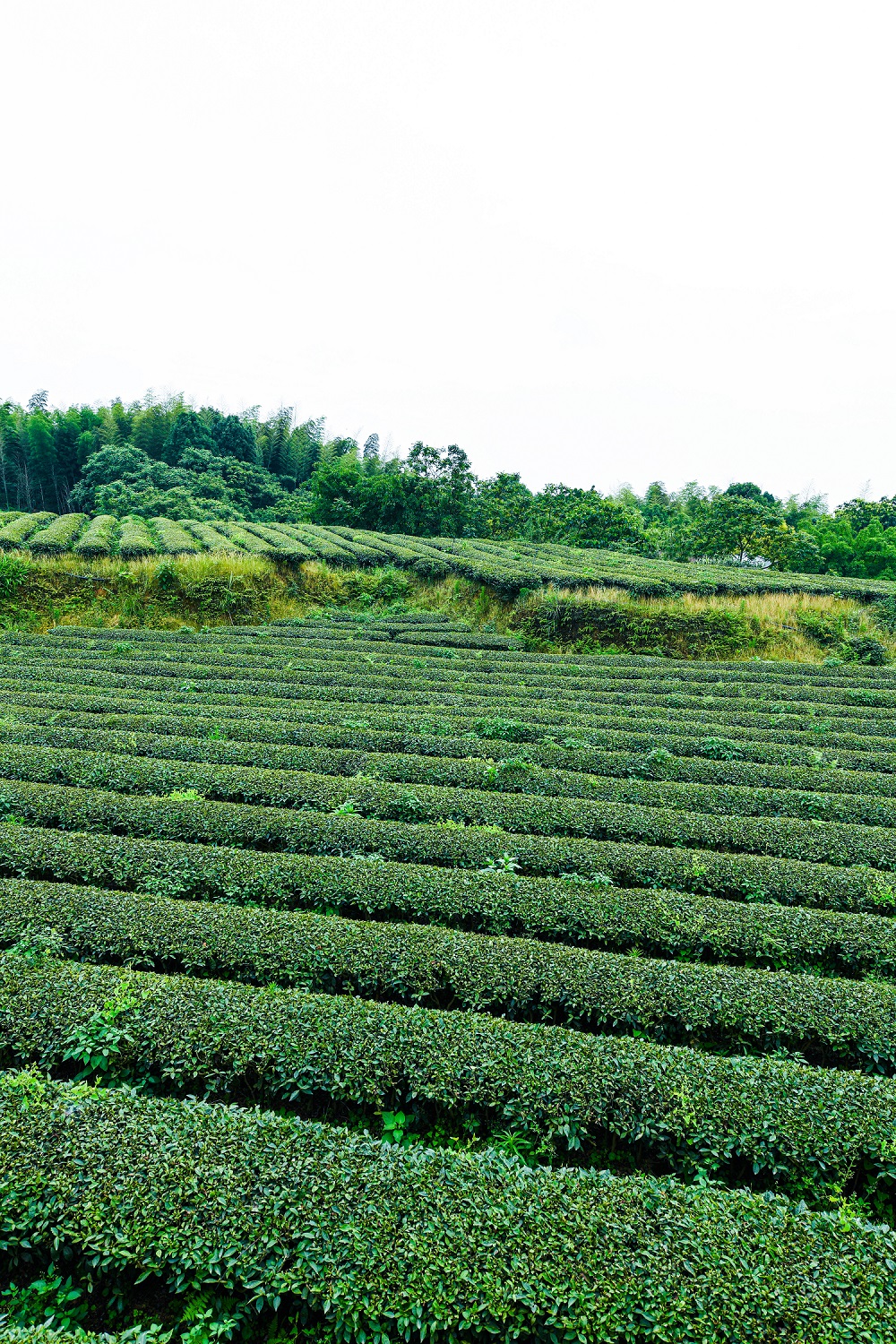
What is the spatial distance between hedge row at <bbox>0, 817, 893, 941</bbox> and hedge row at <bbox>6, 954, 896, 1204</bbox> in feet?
6.43

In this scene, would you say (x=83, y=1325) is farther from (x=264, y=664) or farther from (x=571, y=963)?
(x=264, y=664)

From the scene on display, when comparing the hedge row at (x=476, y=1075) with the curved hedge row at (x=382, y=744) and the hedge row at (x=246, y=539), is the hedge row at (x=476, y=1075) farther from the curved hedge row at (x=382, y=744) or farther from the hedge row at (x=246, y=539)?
the hedge row at (x=246, y=539)

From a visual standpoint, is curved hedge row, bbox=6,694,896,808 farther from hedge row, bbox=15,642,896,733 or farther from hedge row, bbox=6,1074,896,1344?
hedge row, bbox=6,1074,896,1344

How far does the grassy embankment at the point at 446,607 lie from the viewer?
2833 cm

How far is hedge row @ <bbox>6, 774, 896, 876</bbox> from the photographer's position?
30.5ft

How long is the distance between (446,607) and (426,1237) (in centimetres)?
3291

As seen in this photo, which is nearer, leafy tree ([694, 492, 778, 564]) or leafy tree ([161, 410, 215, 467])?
leafy tree ([694, 492, 778, 564])

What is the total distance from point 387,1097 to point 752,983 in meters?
4.04

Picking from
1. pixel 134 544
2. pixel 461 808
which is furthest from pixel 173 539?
pixel 461 808

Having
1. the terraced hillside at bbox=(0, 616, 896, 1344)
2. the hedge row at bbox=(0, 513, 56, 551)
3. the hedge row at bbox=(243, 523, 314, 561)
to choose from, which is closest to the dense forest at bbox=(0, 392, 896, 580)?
the hedge row at bbox=(0, 513, 56, 551)

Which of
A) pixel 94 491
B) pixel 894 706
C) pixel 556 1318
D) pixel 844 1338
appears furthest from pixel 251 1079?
pixel 94 491

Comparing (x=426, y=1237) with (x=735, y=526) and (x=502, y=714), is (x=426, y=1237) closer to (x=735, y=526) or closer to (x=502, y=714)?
(x=502, y=714)

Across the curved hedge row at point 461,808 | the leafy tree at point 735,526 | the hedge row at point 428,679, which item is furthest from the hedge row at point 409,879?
the leafy tree at point 735,526

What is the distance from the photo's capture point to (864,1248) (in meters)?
4.27
